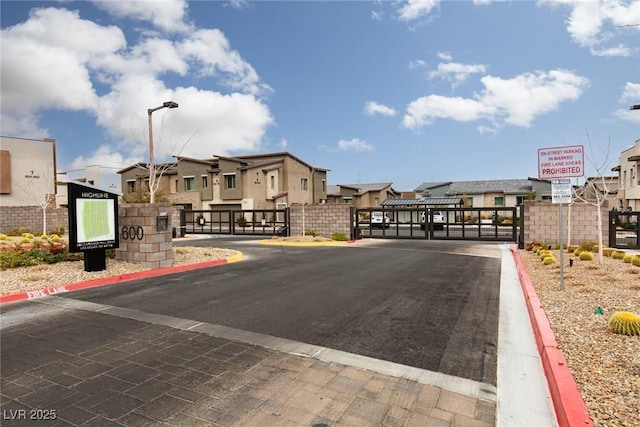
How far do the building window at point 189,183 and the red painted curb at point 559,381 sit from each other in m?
48.6

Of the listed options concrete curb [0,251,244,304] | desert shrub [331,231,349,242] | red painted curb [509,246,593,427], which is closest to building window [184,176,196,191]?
desert shrub [331,231,349,242]

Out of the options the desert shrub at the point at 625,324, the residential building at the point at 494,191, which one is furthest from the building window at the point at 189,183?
the desert shrub at the point at 625,324

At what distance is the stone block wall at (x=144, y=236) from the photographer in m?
11.5

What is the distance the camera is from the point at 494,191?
57750 millimetres

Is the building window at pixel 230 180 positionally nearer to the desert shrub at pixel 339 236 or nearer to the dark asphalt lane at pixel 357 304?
the desert shrub at pixel 339 236

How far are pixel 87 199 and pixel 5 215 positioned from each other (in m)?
23.9

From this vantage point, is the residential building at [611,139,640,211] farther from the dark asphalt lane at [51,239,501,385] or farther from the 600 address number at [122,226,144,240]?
the 600 address number at [122,226,144,240]

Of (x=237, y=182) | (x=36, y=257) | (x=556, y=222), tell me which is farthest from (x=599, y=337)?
(x=237, y=182)

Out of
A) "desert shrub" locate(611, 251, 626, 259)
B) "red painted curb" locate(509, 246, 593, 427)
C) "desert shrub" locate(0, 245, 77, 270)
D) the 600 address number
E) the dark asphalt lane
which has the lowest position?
the dark asphalt lane

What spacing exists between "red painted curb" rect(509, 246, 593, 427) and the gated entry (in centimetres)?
2228

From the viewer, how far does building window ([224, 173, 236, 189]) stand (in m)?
46.2

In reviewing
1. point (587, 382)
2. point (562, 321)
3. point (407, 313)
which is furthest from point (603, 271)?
point (587, 382)

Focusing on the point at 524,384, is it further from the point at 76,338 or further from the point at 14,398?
the point at 76,338

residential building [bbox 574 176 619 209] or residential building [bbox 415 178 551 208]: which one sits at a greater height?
residential building [bbox 415 178 551 208]
